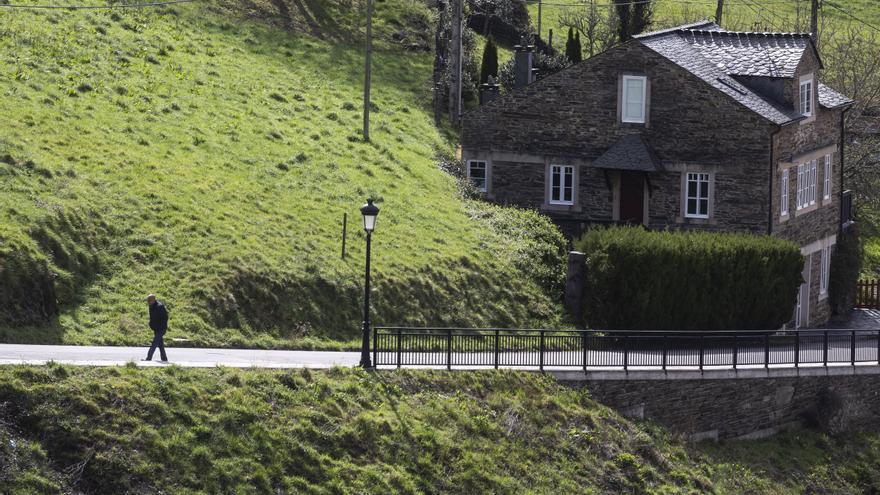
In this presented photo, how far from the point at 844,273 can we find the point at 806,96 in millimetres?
6411

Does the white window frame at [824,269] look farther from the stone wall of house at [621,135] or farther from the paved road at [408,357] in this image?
the paved road at [408,357]

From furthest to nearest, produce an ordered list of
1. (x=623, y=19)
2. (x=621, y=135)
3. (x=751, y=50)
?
(x=623, y=19)
(x=751, y=50)
(x=621, y=135)

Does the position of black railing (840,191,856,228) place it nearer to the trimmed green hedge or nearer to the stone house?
the stone house

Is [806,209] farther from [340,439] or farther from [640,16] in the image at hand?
[640,16]

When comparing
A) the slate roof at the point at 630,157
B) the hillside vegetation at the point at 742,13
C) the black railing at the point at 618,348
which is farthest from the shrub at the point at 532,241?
the hillside vegetation at the point at 742,13

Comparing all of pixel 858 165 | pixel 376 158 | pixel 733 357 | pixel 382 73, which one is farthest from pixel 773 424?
pixel 382 73

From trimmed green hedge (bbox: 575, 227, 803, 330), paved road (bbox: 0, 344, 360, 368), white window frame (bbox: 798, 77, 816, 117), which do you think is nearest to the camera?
paved road (bbox: 0, 344, 360, 368)

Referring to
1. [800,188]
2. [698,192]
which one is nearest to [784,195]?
[800,188]

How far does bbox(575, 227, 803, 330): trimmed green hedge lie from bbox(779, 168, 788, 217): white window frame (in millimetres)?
3272

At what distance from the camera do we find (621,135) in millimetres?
48406

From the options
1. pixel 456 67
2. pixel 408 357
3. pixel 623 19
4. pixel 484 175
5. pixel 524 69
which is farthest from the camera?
pixel 623 19

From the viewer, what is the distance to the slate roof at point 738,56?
154ft

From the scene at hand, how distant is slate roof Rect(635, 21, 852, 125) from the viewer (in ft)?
154

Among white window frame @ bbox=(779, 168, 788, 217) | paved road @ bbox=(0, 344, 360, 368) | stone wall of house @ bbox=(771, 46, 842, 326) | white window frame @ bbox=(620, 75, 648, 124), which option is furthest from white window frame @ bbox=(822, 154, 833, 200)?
paved road @ bbox=(0, 344, 360, 368)
